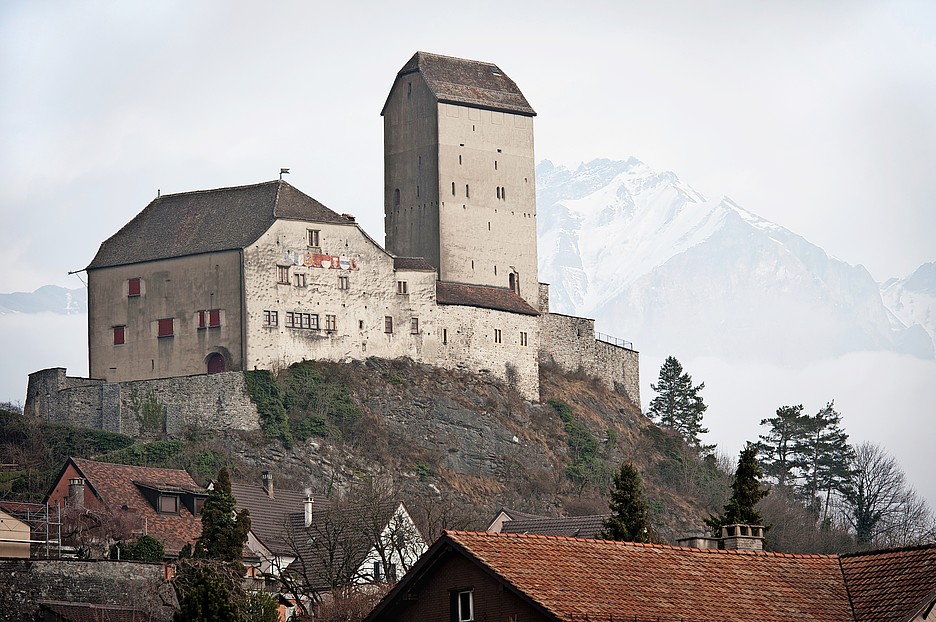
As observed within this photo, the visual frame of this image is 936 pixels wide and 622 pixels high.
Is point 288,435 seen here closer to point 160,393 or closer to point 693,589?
point 160,393

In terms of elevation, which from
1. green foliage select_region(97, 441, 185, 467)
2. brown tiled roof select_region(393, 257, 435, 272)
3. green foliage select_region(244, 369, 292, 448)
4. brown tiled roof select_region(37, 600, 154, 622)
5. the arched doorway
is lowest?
brown tiled roof select_region(37, 600, 154, 622)

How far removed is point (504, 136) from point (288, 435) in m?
23.0

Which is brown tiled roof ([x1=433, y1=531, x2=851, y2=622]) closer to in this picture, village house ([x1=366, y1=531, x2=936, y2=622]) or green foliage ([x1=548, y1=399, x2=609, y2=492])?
village house ([x1=366, y1=531, x2=936, y2=622])

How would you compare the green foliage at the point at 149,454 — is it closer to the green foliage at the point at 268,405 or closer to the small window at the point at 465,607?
the green foliage at the point at 268,405

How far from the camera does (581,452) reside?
93.2 meters

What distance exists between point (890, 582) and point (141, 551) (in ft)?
83.2

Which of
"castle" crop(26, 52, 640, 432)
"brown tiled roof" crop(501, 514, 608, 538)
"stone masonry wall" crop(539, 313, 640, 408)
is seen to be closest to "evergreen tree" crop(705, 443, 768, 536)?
"brown tiled roof" crop(501, 514, 608, 538)

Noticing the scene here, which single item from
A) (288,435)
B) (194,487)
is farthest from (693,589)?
(288,435)

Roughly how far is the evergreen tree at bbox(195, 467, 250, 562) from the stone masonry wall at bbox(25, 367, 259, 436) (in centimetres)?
3111

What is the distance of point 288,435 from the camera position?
8262 centimetres

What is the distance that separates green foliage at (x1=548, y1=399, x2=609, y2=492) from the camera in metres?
91.2

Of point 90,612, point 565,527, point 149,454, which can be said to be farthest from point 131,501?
point 149,454

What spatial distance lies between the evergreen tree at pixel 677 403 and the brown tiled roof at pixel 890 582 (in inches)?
2971

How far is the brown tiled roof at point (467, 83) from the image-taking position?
317 ft
